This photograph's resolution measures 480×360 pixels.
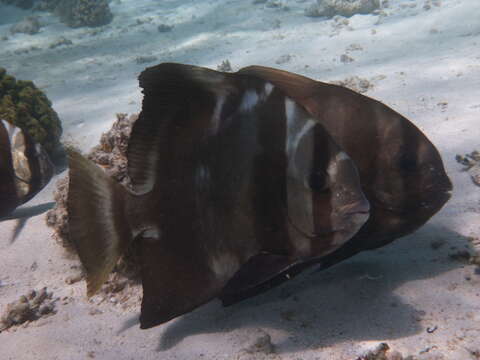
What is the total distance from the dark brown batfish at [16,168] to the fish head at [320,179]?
3418 mm

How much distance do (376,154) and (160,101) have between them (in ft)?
3.94

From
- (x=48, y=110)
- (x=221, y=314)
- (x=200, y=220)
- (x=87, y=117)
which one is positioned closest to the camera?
(x=200, y=220)

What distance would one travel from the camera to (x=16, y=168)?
3.77 meters

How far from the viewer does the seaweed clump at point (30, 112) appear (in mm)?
5887

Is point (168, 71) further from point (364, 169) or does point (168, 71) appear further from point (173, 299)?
point (364, 169)

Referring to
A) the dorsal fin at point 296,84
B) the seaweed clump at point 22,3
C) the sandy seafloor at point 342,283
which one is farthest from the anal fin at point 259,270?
the seaweed clump at point 22,3

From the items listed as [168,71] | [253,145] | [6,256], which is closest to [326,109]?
[253,145]

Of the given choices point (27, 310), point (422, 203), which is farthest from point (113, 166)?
point (422, 203)

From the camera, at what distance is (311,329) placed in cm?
217

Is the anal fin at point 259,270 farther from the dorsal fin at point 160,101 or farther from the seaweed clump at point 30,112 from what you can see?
the seaweed clump at point 30,112

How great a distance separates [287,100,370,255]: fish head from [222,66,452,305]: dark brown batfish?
2.19 feet

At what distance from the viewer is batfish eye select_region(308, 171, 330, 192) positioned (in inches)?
53.4

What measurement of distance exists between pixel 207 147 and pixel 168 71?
340 mm

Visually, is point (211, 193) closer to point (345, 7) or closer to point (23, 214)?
point (23, 214)
